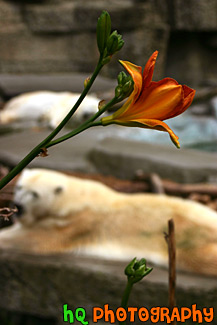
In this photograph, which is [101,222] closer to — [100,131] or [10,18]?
[100,131]

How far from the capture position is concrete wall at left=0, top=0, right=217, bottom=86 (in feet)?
31.4

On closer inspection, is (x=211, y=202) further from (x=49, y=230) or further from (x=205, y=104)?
(x=205, y=104)

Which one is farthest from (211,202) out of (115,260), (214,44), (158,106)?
(214,44)

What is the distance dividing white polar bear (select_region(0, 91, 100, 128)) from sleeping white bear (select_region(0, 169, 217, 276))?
367 cm

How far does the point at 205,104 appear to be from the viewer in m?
7.84

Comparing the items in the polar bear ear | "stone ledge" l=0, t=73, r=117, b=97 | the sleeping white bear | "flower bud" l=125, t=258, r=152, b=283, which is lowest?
"flower bud" l=125, t=258, r=152, b=283

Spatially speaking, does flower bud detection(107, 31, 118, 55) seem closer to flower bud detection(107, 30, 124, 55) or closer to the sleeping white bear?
flower bud detection(107, 30, 124, 55)

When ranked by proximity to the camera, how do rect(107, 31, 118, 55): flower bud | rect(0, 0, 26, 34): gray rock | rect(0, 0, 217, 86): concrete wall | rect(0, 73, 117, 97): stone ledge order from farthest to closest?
rect(0, 0, 217, 86): concrete wall < rect(0, 0, 26, 34): gray rock < rect(0, 73, 117, 97): stone ledge < rect(107, 31, 118, 55): flower bud

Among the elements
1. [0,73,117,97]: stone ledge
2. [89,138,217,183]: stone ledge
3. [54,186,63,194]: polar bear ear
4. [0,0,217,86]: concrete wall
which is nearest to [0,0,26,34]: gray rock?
[0,0,217,86]: concrete wall

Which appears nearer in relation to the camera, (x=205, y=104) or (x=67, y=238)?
(x=67, y=238)

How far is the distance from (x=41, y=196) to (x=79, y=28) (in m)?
7.89

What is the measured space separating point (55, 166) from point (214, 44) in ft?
25.6

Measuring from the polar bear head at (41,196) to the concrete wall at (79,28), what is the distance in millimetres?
7501

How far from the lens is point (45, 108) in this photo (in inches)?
261
